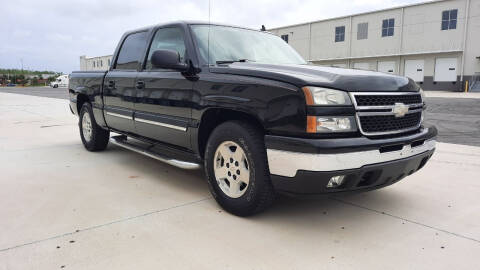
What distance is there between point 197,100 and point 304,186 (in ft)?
4.55

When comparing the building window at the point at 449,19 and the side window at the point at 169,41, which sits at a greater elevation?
the building window at the point at 449,19

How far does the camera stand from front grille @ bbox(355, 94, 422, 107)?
282cm

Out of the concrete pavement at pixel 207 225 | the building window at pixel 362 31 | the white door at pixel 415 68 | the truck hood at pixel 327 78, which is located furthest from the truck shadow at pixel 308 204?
the building window at pixel 362 31

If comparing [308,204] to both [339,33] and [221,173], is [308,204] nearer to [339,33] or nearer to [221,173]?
[221,173]

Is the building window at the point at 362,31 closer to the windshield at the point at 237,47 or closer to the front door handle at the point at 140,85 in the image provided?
the windshield at the point at 237,47

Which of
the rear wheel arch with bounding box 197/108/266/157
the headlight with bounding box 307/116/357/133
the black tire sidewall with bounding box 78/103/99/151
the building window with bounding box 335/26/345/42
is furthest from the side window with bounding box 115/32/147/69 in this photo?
the building window with bounding box 335/26/345/42

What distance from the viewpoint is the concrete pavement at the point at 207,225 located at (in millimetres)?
2553

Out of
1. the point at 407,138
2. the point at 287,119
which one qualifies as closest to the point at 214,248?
the point at 287,119

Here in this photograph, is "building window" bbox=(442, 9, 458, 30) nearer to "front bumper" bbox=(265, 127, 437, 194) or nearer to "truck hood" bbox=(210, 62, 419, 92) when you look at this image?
"truck hood" bbox=(210, 62, 419, 92)

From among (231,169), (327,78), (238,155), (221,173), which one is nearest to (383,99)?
(327,78)

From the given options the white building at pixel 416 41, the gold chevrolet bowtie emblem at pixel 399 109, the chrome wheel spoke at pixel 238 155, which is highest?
the white building at pixel 416 41

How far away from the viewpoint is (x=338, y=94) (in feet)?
9.02

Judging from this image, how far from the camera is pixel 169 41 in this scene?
4273 mm

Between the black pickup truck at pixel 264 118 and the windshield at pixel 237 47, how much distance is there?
16mm
